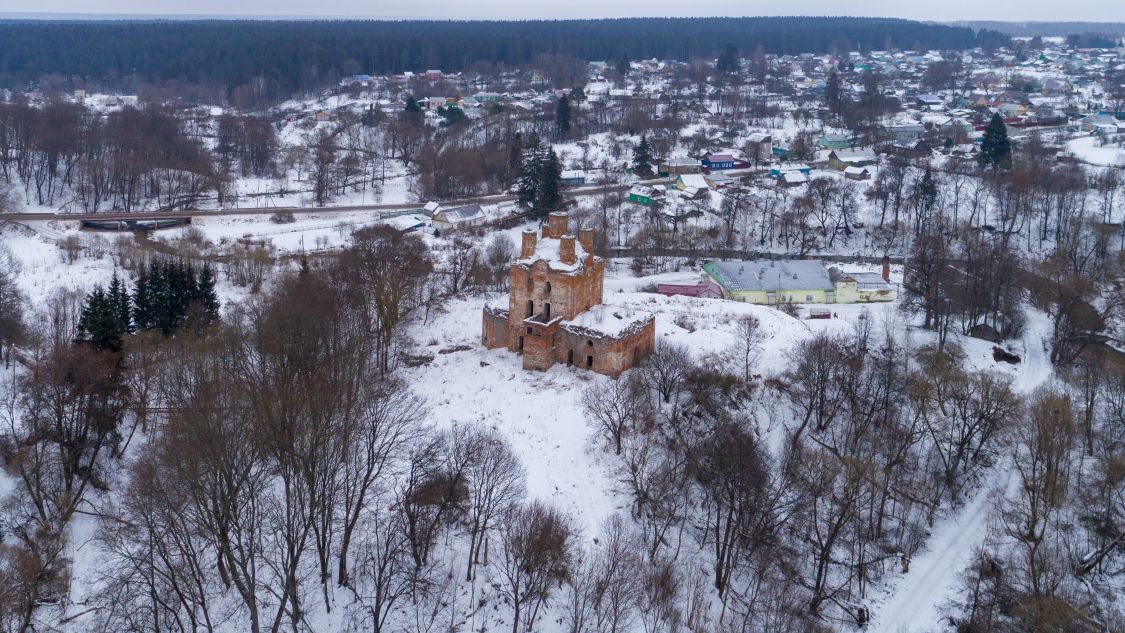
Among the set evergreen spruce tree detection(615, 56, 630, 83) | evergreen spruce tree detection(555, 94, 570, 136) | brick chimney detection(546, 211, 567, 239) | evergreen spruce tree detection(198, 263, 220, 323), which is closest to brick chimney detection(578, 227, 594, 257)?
brick chimney detection(546, 211, 567, 239)

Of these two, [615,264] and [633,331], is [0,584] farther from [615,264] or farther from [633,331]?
[615,264]

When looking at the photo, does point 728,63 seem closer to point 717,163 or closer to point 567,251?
point 717,163

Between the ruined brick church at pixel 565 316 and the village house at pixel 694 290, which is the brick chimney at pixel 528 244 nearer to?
the ruined brick church at pixel 565 316

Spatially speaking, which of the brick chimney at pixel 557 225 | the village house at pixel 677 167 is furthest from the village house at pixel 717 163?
the brick chimney at pixel 557 225

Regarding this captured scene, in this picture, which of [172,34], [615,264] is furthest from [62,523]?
[172,34]

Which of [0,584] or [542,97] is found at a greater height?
[542,97]

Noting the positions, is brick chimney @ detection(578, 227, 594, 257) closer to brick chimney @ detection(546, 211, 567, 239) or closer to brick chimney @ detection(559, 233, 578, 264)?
brick chimney @ detection(546, 211, 567, 239)
